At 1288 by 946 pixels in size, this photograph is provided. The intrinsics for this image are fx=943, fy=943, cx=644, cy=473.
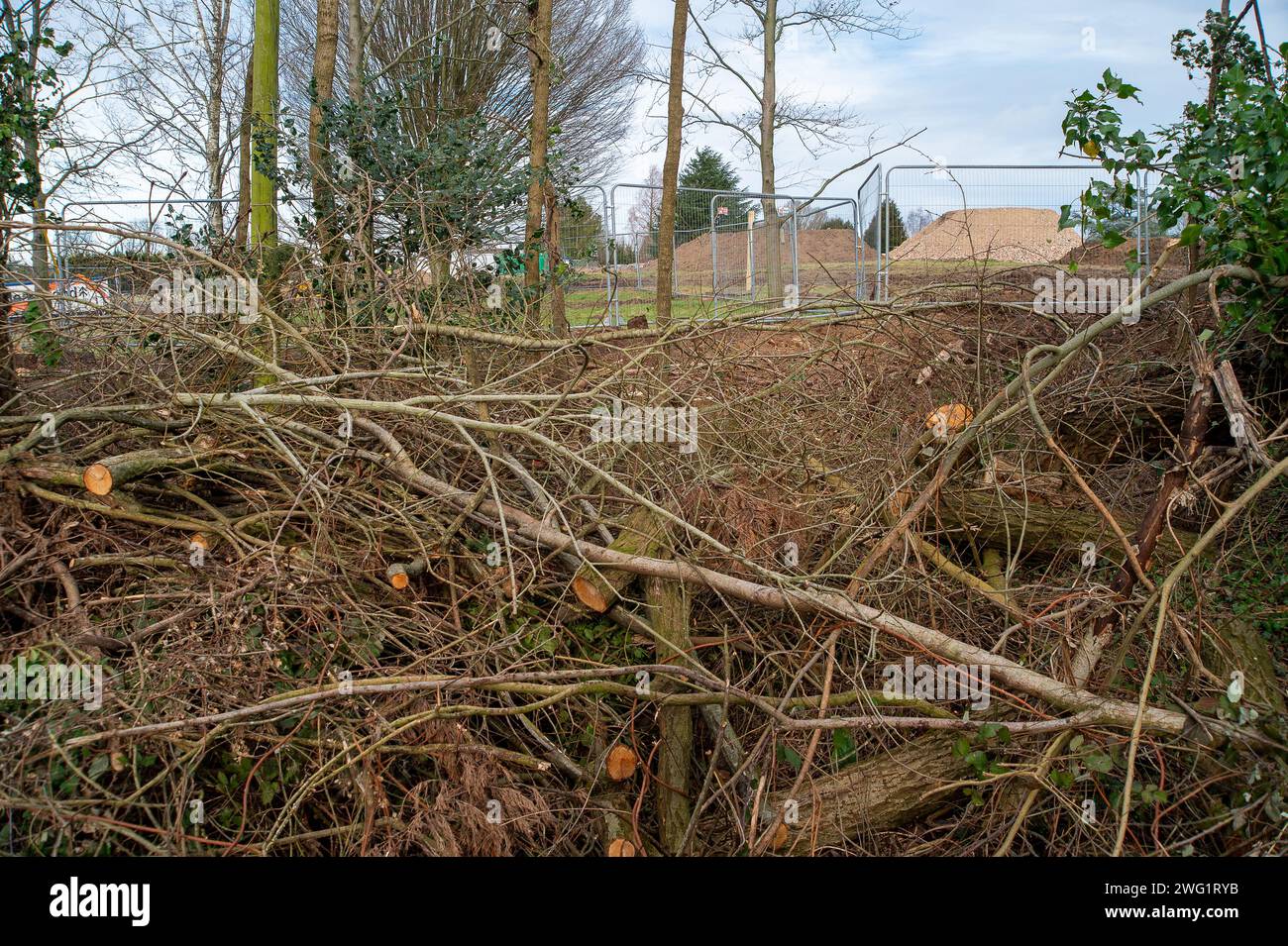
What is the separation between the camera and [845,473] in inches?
197

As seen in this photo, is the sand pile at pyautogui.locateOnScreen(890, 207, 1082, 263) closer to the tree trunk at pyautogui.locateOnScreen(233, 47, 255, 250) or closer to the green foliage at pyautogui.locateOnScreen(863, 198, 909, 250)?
the green foliage at pyautogui.locateOnScreen(863, 198, 909, 250)

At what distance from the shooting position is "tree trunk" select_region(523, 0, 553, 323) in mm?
7664

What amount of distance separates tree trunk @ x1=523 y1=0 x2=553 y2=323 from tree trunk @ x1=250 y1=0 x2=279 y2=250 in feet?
6.25

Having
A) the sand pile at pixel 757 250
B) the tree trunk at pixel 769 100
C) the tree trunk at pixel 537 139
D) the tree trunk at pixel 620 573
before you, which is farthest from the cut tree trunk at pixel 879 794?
the tree trunk at pixel 769 100

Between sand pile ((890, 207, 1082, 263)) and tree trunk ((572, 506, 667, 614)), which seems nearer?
tree trunk ((572, 506, 667, 614))

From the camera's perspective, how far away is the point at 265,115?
21.5 feet

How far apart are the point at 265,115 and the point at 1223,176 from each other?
5883 millimetres

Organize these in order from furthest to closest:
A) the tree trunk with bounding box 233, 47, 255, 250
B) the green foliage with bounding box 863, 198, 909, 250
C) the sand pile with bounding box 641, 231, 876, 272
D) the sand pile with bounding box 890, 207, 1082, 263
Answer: the sand pile with bounding box 641, 231, 876, 272
the green foliage with bounding box 863, 198, 909, 250
the sand pile with bounding box 890, 207, 1082, 263
the tree trunk with bounding box 233, 47, 255, 250

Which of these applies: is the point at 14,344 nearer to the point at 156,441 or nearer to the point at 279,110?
the point at 156,441

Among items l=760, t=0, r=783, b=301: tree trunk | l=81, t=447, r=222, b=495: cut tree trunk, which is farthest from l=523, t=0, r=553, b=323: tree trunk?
l=760, t=0, r=783, b=301: tree trunk

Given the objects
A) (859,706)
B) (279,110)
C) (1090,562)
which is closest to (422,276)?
(279,110)

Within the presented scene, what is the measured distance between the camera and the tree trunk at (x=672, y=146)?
360 inches

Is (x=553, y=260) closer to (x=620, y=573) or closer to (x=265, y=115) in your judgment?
(x=265, y=115)

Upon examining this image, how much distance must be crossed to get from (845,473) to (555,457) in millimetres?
1533
